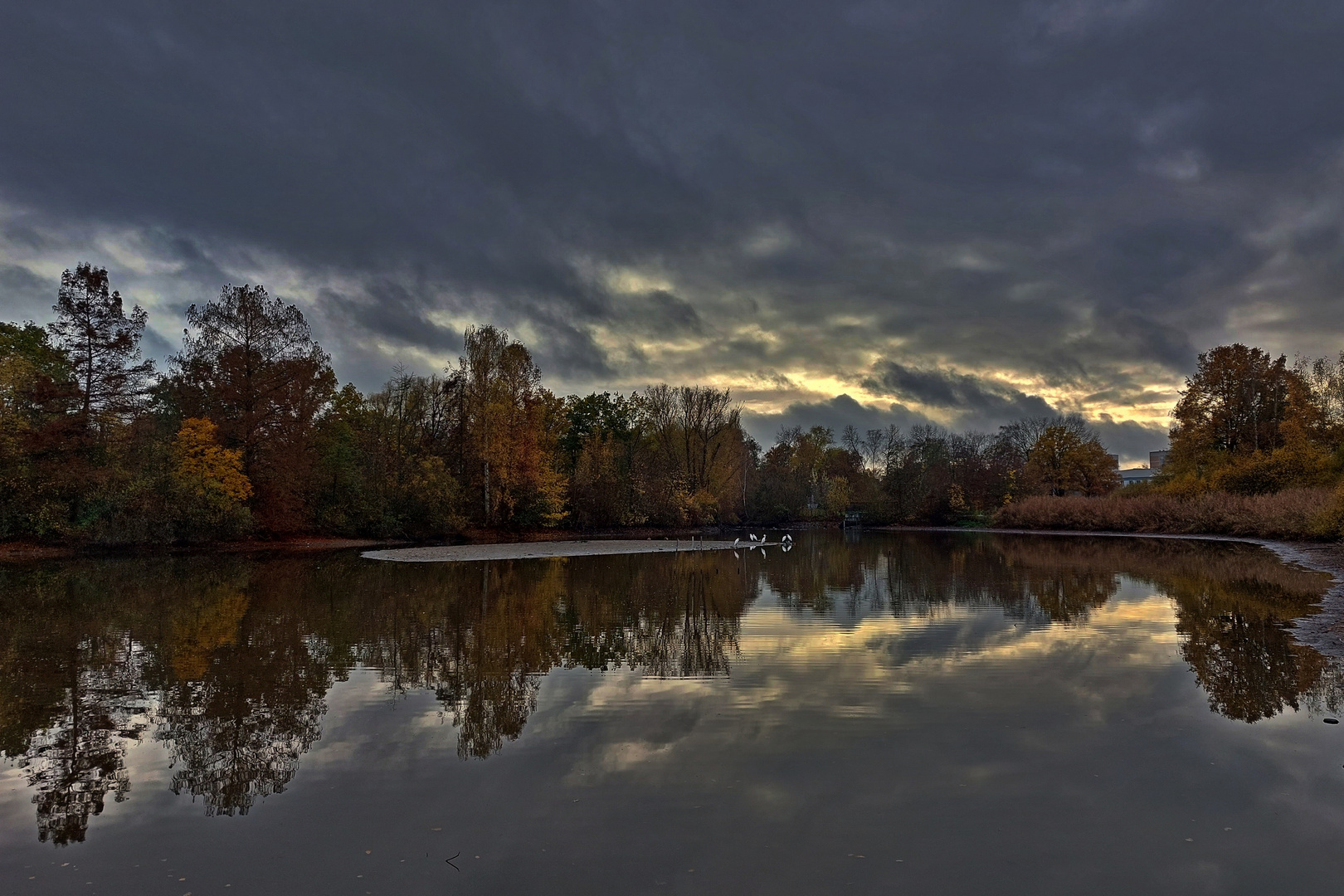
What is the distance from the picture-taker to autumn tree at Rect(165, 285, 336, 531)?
42.0 meters

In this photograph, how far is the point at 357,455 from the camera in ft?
165

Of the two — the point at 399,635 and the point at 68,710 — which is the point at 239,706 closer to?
the point at 68,710

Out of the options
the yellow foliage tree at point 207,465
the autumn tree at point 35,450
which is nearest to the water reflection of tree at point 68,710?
the autumn tree at point 35,450

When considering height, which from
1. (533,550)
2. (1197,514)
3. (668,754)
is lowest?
(668,754)

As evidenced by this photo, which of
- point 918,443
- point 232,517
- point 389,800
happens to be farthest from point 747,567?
point 918,443

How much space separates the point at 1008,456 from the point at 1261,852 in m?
87.8

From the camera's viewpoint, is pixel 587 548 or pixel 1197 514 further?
pixel 1197 514

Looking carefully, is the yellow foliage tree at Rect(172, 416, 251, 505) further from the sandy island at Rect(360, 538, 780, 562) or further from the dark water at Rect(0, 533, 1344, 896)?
the dark water at Rect(0, 533, 1344, 896)

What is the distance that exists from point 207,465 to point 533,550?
678 inches

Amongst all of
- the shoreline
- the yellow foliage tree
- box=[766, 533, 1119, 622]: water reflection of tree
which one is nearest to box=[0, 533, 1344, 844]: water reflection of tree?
box=[766, 533, 1119, 622]: water reflection of tree

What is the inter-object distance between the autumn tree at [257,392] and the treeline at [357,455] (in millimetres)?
99

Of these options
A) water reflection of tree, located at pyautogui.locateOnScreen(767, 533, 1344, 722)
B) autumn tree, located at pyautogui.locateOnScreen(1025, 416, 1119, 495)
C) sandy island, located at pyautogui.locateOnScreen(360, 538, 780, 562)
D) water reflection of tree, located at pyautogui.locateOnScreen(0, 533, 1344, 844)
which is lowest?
water reflection of tree, located at pyautogui.locateOnScreen(767, 533, 1344, 722)

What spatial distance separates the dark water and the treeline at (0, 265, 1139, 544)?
2234 centimetres

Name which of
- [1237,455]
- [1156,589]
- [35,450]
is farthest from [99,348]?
[1237,455]
